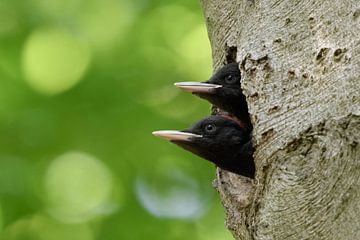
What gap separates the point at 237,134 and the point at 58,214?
115 inches

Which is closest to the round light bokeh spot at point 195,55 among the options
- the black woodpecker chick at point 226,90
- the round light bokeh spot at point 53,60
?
the round light bokeh spot at point 53,60

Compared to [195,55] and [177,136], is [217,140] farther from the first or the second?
[195,55]

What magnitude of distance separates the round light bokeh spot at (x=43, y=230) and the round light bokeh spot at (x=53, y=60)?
979 millimetres

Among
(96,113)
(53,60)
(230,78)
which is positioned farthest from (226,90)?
(53,60)

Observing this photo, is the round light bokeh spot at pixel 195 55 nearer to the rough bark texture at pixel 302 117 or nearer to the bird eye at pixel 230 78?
the bird eye at pixel 230 78

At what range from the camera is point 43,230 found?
6.39 meters

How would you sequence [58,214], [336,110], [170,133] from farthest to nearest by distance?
[58,214]
[170,133]
[336,110]

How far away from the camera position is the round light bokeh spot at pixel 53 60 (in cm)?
627

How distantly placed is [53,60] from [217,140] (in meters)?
2.78

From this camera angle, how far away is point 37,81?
629 cm

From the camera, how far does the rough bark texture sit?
9.45ft

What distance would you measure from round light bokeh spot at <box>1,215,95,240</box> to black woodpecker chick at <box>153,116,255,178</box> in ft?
8.82

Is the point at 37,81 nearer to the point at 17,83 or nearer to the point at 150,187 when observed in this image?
the point at 17,83

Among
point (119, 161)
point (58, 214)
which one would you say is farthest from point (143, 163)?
point (58, 214)
